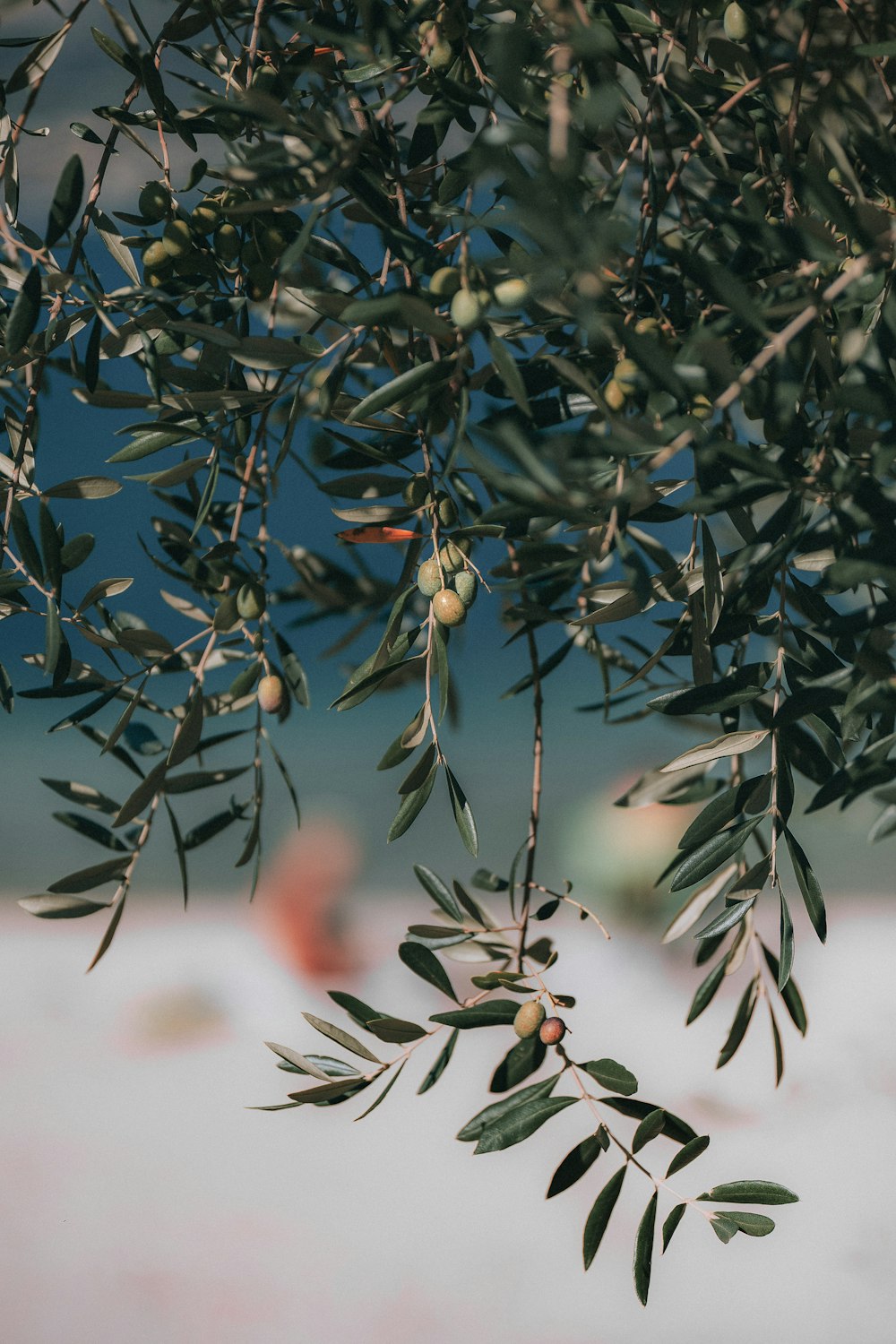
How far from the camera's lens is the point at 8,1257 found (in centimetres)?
129

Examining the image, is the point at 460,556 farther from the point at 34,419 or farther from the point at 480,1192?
the point at 480,1192

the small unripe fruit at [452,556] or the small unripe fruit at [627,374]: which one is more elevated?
the small unripe fruit at [627,374]

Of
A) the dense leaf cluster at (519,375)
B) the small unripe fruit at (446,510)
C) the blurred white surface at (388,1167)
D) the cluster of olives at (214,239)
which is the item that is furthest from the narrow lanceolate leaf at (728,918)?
the blurred white surface at (388,1167)

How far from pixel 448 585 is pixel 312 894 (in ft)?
3.27

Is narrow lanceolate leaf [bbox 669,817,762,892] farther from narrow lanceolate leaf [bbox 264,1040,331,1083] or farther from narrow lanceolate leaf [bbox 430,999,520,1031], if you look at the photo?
narrow lanceolate leaf [bbox 264,1040,331,1083]

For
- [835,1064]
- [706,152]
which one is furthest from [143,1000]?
[706,152]

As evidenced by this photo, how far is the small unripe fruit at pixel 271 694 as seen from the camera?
1.83 ft

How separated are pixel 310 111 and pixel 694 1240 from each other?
1179 mm

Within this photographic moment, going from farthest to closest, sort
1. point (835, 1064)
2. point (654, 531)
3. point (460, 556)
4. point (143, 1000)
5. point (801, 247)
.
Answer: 1. point (143, 1000)
2. point (835, 1064)
3. point (654, 531)
4. point (460, 556)
5. point (801, 247)

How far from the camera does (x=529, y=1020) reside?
544 millimetres

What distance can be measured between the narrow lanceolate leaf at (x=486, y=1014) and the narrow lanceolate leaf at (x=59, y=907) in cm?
20

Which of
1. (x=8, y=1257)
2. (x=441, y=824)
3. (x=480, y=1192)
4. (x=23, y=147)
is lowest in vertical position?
(x=8, y=1257)

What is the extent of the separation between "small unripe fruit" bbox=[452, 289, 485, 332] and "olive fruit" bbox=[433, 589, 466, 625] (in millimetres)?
142

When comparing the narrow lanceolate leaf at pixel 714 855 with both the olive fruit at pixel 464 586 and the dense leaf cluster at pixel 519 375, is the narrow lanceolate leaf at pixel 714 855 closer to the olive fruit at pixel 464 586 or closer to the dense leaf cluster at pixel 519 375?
the dense leaf cluster at pixel 519 375
